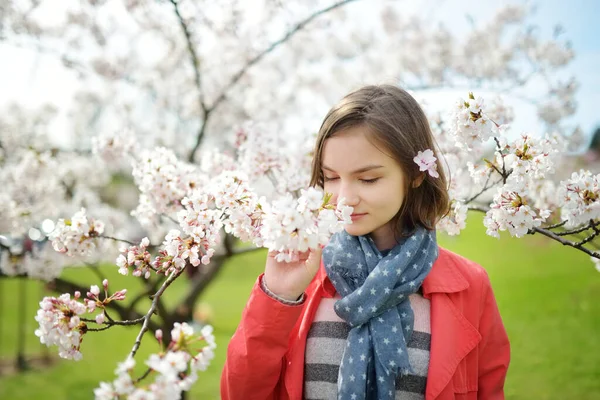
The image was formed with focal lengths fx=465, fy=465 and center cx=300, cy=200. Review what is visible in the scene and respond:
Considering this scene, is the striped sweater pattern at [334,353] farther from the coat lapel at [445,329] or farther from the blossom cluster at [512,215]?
the blossom cluster at [512,215]

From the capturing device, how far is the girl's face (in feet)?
4.48

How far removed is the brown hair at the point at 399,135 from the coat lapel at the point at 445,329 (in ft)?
0.57

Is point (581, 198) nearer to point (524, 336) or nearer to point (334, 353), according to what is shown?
point (334, 353)

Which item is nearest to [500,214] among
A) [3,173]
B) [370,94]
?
[370,94]

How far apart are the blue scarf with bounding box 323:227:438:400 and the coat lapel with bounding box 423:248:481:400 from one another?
6cm

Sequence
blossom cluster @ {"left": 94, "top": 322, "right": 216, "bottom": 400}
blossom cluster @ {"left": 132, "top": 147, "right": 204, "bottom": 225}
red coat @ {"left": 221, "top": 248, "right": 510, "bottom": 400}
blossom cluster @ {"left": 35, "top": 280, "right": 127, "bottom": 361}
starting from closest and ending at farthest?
blossom cluster @ {"left": 94, "top": 322, "right": 216, "bottom": 400} → blossom cluster @ {"left": 35, "top": 280, "right": 127, "bottom": 361} → red coat @ {"left": 221, "top": 248, "right": 510, "bottom": 400} → blossom cluster @ {"left": 132, "top": 147, "right": 204, "bottom": 225}

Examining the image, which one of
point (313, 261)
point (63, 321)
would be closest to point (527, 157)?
point (313, 261)

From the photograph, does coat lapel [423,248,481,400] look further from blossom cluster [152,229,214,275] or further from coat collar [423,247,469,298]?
blossom cluster [152,229,214,275]

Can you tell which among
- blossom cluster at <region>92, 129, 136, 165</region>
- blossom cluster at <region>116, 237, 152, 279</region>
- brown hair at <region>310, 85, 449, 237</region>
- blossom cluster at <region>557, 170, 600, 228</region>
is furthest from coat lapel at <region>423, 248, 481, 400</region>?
blossom cluster at <region>92, 129, 136, 165</region>

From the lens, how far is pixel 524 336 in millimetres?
4887

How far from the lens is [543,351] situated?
4.50 meters

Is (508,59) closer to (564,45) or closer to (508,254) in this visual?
(564,45)

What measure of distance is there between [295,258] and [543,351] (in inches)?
169

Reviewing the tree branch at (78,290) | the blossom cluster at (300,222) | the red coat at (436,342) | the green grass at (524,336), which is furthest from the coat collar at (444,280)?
the green grass at (524,336)
